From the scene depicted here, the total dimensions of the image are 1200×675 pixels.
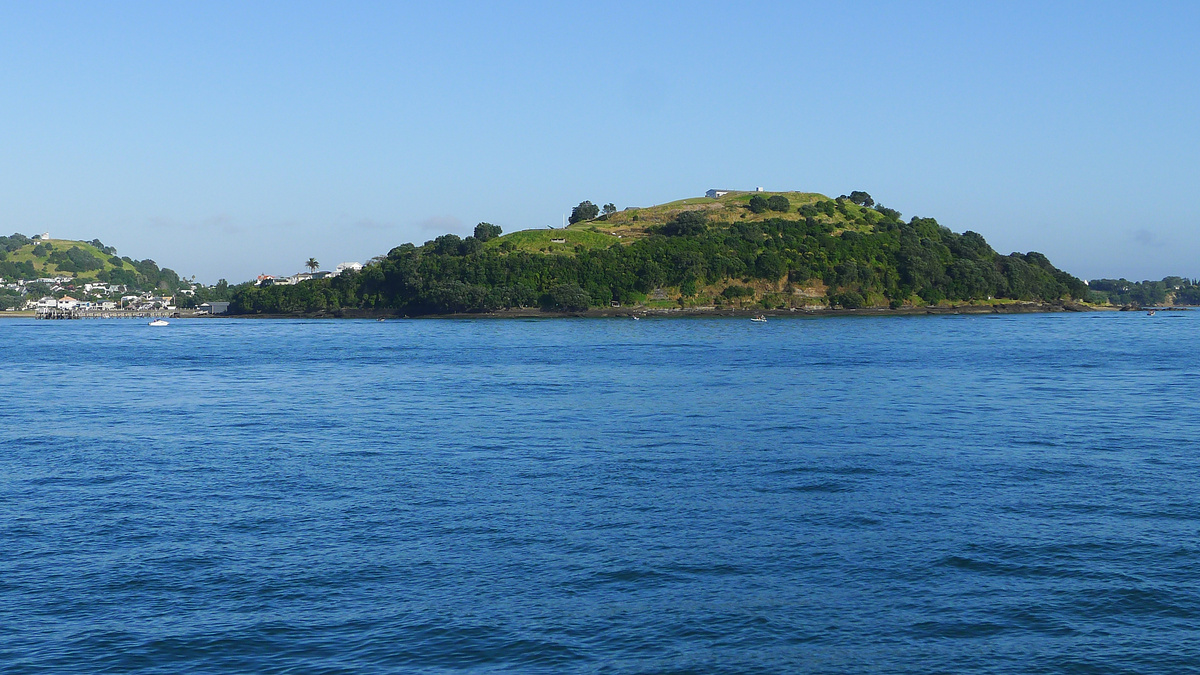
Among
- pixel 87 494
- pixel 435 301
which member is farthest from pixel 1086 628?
pixel 435 301

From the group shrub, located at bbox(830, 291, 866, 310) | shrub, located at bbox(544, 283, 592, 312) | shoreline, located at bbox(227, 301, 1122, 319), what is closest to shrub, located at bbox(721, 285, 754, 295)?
shoreline, located at bbox(227, 301, 1122, 319)

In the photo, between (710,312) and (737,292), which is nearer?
(710,312)

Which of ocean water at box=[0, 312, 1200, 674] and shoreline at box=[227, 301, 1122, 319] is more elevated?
shoreline at box=[227, 301, 1122, 319]

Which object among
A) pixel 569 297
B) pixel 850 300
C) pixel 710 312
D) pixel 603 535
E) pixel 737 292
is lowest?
pixel 603 535

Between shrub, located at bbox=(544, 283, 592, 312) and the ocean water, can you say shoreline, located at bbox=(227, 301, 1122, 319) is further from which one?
the ocean water

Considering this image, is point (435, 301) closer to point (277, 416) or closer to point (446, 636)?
point (277, 416)

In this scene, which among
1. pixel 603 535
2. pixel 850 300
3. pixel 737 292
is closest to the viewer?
pixel 603 535

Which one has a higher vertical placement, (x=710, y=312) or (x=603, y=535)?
(x=710, y=312)

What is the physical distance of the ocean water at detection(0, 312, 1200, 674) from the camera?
15.1 m

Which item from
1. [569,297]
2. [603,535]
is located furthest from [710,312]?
[603,535]

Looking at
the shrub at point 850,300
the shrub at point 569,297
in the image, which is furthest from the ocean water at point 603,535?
the shrub at point 850,300

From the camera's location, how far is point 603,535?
2102 cm

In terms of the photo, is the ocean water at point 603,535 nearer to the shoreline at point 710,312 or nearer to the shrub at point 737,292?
the shoreline at point 710,312

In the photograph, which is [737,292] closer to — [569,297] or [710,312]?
[710,312]
